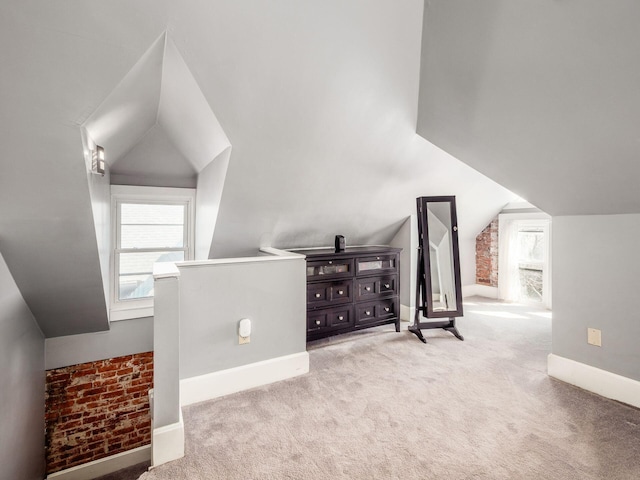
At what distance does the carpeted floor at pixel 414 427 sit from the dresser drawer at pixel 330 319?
0.38m

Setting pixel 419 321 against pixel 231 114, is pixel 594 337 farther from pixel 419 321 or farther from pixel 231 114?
pixel 231 114

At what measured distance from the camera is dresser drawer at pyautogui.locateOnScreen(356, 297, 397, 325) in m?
3.69

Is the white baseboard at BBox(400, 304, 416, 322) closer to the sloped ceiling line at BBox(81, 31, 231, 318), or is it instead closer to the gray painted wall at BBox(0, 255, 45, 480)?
the sloped ceiling line at BBox(81, 31, 231, 318)

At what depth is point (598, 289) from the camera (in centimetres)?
243

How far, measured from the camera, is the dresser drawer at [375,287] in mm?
3684

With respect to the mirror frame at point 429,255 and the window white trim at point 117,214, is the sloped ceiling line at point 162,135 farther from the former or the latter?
the mirror frame at point 429,255

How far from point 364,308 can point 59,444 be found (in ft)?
11.6

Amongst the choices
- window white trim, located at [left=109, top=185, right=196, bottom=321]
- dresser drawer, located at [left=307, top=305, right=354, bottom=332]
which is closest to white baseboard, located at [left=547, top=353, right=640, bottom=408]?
dresser drawer, located at [left=307, top=305, right=354, bottom=332]

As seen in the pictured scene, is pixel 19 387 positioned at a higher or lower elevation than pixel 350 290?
lower

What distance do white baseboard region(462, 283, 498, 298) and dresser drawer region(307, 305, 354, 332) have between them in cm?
324

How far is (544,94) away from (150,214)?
4013 millimetres

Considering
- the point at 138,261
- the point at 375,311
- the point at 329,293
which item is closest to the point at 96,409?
the point at 138,261

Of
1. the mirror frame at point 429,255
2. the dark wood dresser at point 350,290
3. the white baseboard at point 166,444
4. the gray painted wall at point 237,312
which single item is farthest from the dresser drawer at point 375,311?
the white baseboard at point 166,444

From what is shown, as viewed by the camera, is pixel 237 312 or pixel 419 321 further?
pixel 419 321
